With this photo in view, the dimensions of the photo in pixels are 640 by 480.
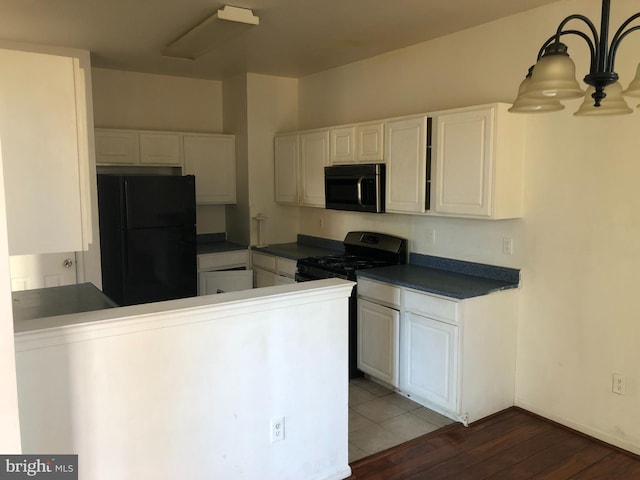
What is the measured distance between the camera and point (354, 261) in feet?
13.9

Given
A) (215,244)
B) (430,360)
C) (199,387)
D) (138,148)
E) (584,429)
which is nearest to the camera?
(199,387)

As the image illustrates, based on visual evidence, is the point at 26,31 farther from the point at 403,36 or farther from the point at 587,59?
the point at 587,59

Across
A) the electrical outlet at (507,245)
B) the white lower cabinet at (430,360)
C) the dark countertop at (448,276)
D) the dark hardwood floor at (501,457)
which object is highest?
the electrical outlet at (507,245)

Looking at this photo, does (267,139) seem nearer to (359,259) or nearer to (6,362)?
(359,259)

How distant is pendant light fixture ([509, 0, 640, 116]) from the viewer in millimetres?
1417

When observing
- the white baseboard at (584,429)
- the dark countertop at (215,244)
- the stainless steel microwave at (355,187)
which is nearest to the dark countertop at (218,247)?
the dark countertop at (215,244)

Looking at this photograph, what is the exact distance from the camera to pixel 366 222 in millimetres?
4547

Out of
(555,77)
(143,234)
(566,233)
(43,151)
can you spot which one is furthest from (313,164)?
(555,77)

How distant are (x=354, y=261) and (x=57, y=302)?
233 cm

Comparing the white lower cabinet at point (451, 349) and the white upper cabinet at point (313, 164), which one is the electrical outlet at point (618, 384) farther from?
the white upper cabinet at point (313, 164)

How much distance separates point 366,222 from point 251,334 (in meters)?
2.51

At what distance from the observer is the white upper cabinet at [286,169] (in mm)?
4971

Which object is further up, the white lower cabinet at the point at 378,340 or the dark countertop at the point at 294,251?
the dark countertop at the point at 294,251

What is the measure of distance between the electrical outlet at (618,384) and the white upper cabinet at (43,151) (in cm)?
292
